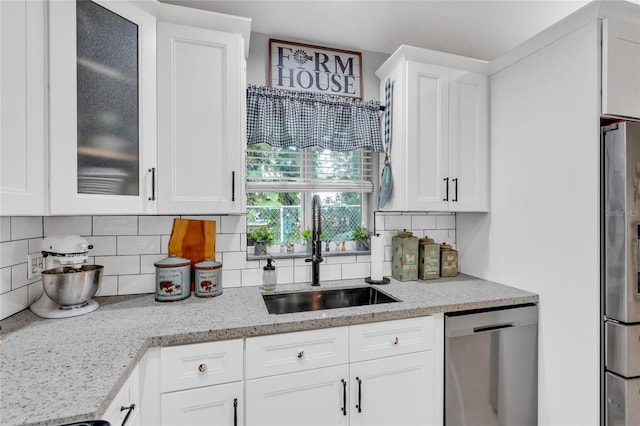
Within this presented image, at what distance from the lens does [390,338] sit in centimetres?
153

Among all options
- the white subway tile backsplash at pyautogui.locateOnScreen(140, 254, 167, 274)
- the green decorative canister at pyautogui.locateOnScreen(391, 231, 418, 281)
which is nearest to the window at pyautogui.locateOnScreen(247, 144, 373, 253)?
the green decorative canister at pyautogui.locateOnScreen(391, 231, 418, 281)

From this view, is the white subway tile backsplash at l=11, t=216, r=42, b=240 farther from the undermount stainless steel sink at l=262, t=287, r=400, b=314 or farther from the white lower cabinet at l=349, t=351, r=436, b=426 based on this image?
the white lower cabinet at l=349, t=351, r=436, b=426

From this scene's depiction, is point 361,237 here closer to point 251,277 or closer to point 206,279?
point 251,277

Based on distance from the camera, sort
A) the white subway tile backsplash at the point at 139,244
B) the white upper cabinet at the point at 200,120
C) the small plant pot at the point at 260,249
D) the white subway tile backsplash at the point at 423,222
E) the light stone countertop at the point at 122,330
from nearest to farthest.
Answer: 1. the light stone countertop at the point at 122,330
2. the white upper cabinet at the point at 200,120
3. the white subway tile backsplash at the point at 139,244
4. the small plant pot at the point at 260,249
5. the white subway tile backsplash at the point at 423,222

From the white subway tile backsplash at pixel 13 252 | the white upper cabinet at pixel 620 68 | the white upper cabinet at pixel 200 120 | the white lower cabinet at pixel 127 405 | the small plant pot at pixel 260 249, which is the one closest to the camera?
the white lower cabinet at pixel 127 405

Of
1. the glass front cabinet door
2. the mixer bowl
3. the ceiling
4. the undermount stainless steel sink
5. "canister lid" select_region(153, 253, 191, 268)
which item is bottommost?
the undermount stainless steel sink

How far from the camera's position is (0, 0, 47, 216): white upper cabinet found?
99cm

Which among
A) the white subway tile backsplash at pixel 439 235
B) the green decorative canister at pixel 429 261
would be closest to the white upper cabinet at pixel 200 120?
the green decorative canister at pixel 429 261

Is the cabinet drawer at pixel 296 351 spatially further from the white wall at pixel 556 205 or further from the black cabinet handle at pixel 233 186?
the white wall at pixel 556 205

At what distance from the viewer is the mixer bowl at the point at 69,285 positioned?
136 centimetres

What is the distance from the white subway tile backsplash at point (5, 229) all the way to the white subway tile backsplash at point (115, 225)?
39cm

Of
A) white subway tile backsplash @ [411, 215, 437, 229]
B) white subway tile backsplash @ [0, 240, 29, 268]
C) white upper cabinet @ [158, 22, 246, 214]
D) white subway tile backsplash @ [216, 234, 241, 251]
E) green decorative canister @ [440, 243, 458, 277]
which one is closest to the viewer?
white subway tile backsplash @ [0, 240, 29, 268]

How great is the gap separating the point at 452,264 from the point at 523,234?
1.62 ft

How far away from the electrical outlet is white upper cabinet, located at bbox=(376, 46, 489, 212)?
6.18 ft
